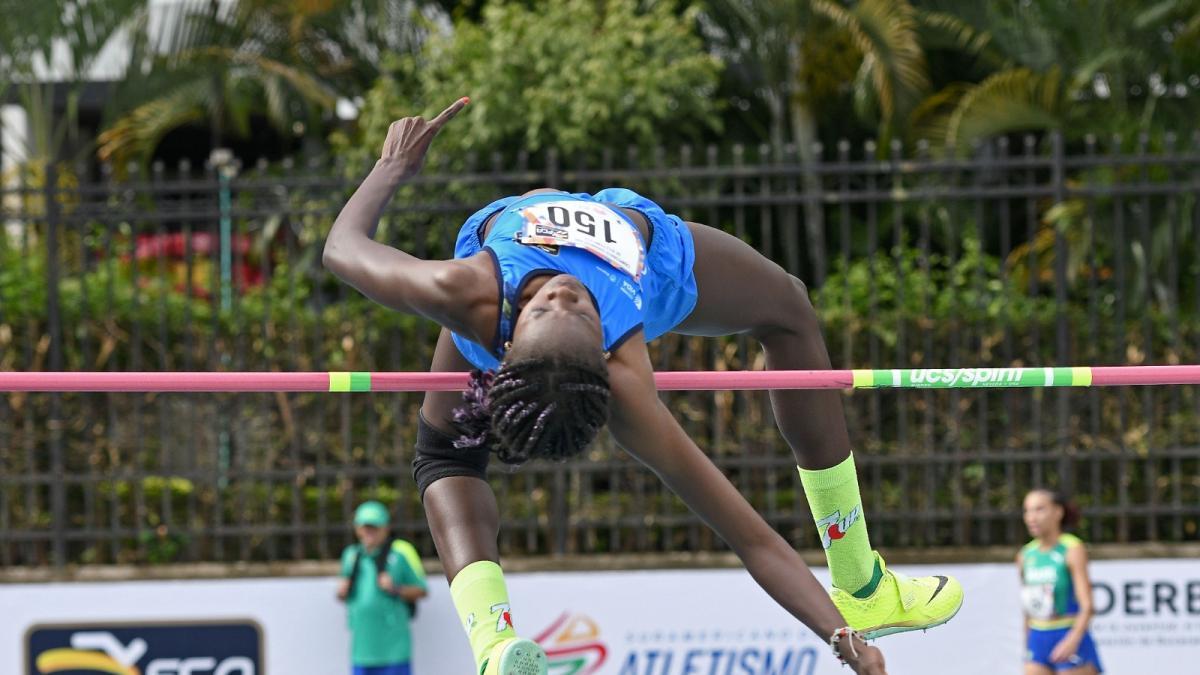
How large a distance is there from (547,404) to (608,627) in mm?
5171

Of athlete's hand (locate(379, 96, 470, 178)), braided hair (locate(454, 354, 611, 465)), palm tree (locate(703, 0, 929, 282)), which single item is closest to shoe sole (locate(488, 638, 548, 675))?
braided hair (locate(454, 354, 611, 465))

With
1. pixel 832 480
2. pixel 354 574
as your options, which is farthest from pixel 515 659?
pixel 354 574

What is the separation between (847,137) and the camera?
1370 centimetres

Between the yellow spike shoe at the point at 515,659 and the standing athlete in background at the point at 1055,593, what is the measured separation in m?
5.04

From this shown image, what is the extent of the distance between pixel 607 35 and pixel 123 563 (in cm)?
468

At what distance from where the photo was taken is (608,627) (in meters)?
8.27

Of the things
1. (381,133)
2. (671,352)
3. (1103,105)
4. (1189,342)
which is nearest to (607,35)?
(381,133)

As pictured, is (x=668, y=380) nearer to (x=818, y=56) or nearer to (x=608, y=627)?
(x=608, y=627)

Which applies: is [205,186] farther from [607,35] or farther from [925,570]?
[925,570]

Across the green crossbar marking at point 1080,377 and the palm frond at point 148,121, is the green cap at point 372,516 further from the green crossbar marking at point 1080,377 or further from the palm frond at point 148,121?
the palm frond at point 148,121

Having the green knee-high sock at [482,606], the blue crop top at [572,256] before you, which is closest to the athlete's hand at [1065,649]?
the green knee-high sock at [482,606]

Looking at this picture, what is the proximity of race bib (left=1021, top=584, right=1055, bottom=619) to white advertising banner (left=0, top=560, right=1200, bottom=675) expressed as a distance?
0.30 meters

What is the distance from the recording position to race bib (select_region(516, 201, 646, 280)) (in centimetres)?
355

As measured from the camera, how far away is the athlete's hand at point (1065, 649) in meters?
7.91
